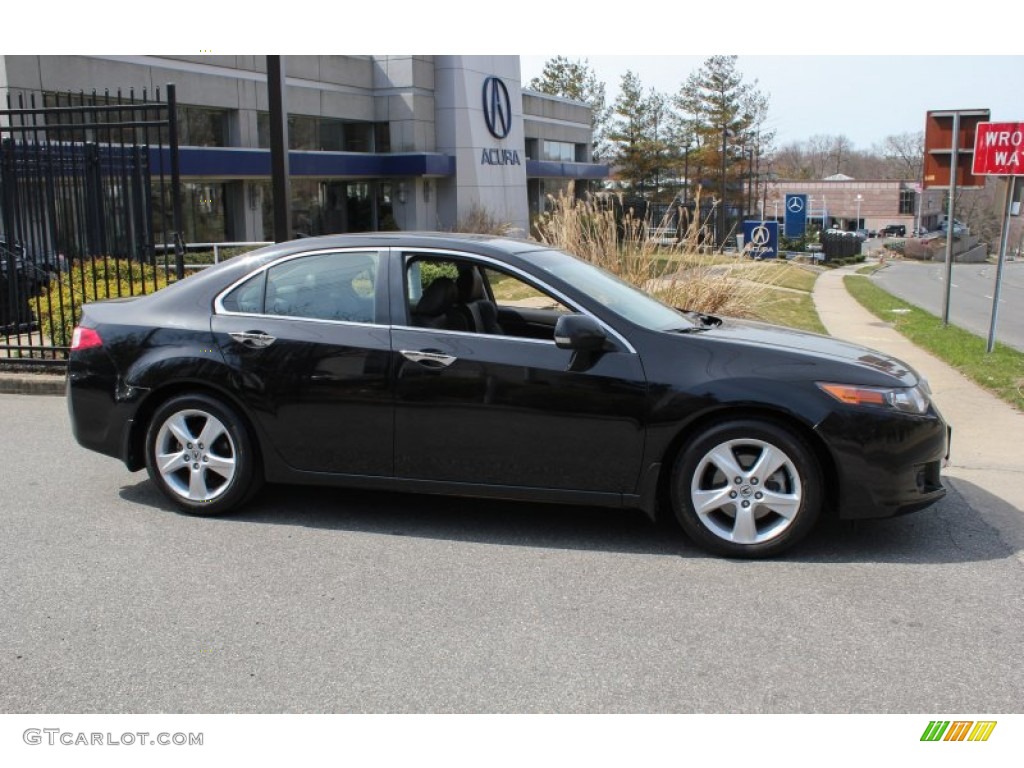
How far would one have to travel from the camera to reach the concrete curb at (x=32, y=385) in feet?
31.4

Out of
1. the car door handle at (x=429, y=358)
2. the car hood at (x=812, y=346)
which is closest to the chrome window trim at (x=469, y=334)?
the car door handle at (x=429, y=358)

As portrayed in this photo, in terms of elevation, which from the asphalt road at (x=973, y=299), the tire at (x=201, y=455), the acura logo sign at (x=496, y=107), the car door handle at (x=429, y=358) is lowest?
the asphalt road at (x=973, y=299)

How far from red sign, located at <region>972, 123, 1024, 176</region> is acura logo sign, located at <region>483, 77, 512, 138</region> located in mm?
27052

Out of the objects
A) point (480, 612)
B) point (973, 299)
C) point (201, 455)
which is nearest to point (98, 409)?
point (201, 455)

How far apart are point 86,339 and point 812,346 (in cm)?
411

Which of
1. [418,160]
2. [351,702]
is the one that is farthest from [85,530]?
[418,160]

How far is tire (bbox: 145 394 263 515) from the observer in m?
5.62

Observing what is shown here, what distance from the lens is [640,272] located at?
12.3 metres

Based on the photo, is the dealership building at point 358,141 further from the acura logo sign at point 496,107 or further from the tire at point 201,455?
the tire at point 201,455

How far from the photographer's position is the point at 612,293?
18.9ft

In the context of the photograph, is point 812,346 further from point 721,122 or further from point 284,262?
point 721,122

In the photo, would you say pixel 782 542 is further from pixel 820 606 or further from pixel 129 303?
pixel 129 303

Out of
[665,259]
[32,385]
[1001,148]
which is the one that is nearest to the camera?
[32,385]

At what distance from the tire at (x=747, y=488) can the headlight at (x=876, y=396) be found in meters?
0.29
